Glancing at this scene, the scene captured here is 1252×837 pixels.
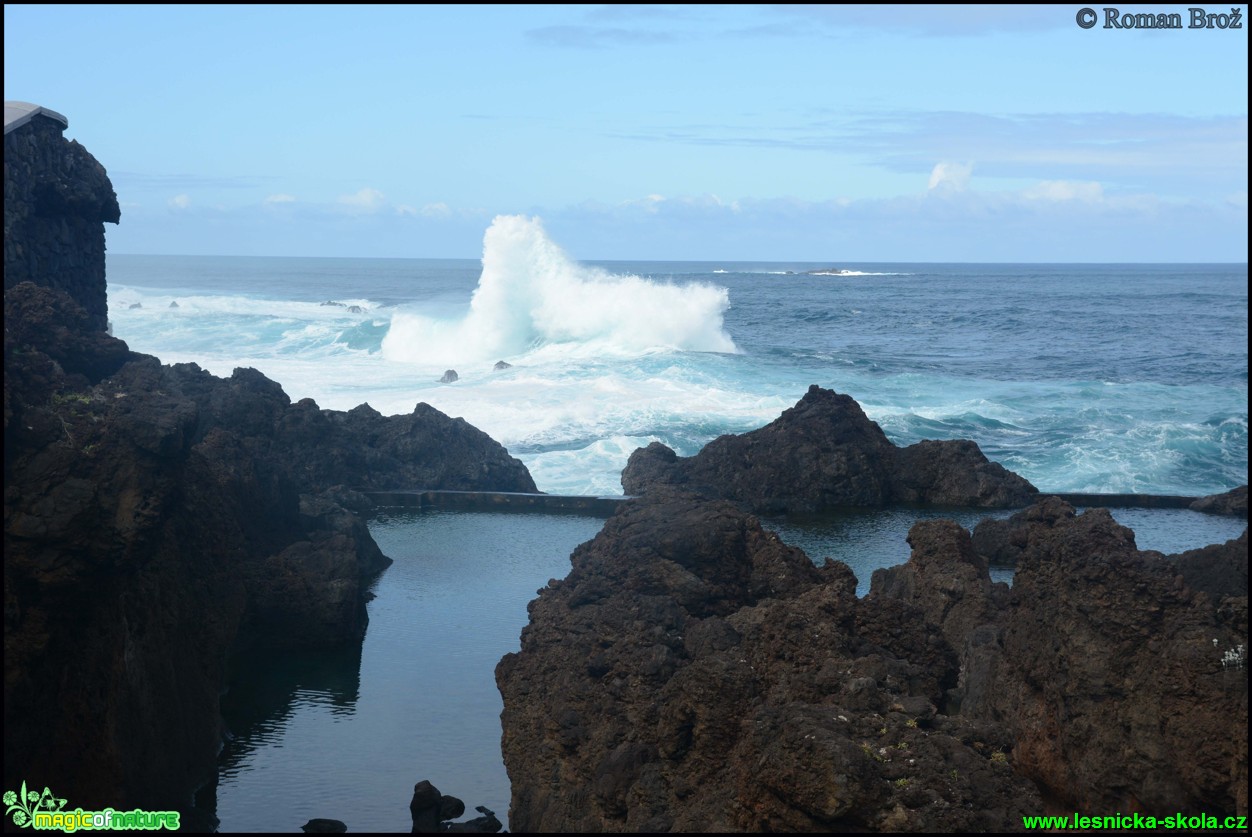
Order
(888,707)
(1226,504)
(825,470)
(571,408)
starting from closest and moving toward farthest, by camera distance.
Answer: (888,707) → (1226,504) → (825,470) → (571,408)

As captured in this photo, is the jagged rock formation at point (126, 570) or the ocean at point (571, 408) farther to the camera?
the ocean at point (571, 408)

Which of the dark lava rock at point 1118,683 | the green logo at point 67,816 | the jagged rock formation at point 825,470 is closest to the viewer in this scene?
the dark lava rock at point 1118,683

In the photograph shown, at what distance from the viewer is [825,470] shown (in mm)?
23781

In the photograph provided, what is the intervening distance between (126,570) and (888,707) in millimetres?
5876

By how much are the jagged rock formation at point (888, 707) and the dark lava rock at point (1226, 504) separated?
38.1ft

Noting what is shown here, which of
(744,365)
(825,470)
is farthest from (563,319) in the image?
(825,470)

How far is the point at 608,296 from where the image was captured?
186 ft

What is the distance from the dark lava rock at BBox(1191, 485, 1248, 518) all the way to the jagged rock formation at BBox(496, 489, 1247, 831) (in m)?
11.6

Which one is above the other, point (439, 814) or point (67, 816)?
point (67, 816)

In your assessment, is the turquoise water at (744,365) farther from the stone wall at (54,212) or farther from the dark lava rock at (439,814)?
the dark lava rock at (439,814)

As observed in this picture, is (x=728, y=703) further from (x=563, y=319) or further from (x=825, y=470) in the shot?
(x=563, y=319)

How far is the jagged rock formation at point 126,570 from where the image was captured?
9.27 metres

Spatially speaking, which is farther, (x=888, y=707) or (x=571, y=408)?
(x=571, y=408)

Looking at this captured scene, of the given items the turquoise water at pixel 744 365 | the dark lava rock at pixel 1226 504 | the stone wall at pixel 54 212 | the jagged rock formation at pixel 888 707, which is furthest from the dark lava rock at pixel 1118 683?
the turquoise water at pixel 744 365
